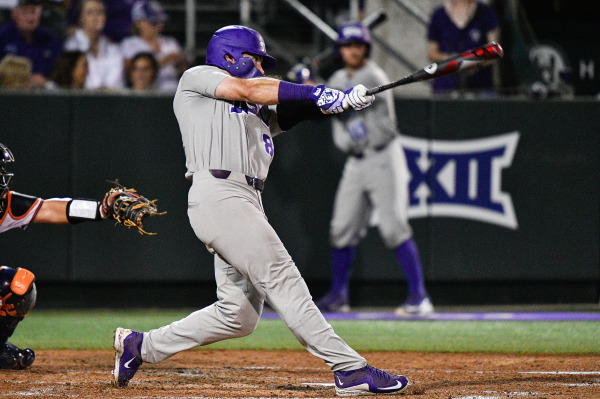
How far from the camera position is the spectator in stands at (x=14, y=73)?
26.2 ft

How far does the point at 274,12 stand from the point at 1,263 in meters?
4.55

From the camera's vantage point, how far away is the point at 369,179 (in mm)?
7527

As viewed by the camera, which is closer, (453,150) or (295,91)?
(295,91)

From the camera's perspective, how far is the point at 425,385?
4488mm

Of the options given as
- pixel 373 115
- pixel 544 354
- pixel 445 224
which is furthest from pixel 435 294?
pixel 544 354

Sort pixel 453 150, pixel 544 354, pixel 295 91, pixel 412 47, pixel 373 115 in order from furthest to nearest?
pixel 412 47 → pixel 453 150 → pixel 373 115 → pixel 544 354 → pixel 295 91

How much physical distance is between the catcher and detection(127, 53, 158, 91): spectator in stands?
3886mm

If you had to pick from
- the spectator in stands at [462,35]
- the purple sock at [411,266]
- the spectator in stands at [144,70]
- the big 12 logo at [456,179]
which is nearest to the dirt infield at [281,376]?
the purple sock at [411,266]

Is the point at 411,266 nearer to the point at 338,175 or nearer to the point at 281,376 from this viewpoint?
the point at 338,175

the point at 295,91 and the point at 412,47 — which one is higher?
the point at 412,47

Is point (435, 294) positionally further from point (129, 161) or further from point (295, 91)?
point (295, 91)

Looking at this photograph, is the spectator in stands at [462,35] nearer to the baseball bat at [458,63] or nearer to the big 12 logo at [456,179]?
the big 12 logo at [456,179]

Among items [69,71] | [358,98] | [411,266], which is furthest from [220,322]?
[69,71]

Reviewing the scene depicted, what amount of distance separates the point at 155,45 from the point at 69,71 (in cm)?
108
